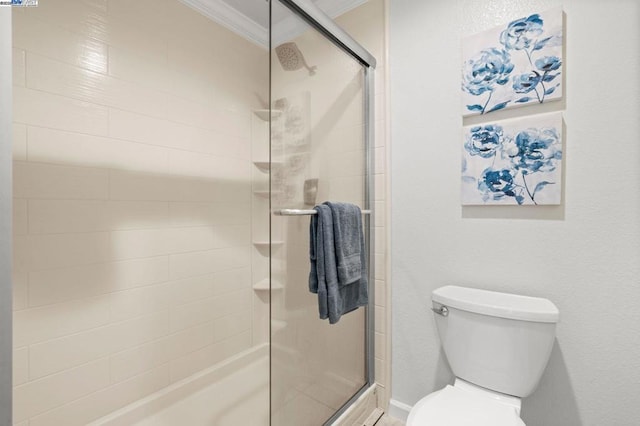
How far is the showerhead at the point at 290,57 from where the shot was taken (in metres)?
1.09

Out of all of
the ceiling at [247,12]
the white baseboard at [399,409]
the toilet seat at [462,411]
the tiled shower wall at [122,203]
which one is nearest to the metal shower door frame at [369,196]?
the white baseboard at [399,409]

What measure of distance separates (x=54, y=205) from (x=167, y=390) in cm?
102

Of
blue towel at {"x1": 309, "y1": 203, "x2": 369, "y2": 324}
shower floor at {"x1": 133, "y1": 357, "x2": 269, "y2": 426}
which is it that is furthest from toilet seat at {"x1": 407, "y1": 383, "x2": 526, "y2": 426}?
shower floor at {"x1": 133, "y1": 357, "x2": 269, "y2": 426}

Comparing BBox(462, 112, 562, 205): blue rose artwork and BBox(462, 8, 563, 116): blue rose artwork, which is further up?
BBox(462, 8, 563, 116): blue rose artwork

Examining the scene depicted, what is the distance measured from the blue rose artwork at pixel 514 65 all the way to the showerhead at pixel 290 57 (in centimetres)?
74

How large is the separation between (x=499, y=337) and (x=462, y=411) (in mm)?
289

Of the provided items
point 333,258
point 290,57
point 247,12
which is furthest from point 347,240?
point 247,12

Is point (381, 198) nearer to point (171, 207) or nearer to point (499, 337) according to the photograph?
point (499, 337)

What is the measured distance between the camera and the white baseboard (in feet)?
5.15

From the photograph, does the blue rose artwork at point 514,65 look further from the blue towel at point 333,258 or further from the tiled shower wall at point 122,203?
the tiled shower wall at point 122,203

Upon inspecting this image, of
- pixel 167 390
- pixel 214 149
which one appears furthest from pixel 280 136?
pixel 167 390

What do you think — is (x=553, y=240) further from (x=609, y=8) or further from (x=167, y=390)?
(x=167, y=390)

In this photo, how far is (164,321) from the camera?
63.3 inches

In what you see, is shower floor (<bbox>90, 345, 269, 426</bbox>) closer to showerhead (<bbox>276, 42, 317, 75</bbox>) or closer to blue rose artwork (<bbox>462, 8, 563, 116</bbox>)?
showerhead (<bbox>276, 42, 317, 75</bbox>)
